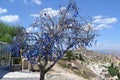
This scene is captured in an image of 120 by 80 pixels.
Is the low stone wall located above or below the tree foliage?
below

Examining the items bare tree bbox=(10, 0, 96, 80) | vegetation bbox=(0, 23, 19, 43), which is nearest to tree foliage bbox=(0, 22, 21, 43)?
vegetation bbox=(0, 23, 19, 43)

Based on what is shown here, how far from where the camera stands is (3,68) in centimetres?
3159

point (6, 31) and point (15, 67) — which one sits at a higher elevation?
point (6, 31)

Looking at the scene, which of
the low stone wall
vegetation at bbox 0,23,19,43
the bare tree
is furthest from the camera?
vegetation at bbox 0,23,19,43

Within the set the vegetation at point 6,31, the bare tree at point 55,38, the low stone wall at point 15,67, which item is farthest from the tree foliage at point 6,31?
the bare tree at point 55,38

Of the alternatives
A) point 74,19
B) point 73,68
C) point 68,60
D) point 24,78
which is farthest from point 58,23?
point 68,60

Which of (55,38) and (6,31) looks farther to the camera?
(6,31)

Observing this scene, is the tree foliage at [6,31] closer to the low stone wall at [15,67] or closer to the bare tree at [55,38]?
the low stone wall at [15,67]

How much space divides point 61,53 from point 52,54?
0.35 meters

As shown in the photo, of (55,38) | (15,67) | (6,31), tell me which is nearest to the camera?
(55,38)

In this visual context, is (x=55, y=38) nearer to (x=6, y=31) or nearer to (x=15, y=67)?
(x=15, y=67)

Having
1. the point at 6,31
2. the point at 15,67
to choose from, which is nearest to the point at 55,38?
the point at 15,67

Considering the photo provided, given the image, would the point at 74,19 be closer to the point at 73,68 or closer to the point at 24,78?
the point at 24,78

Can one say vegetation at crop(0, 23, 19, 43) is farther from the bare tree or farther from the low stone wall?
the bare tree
